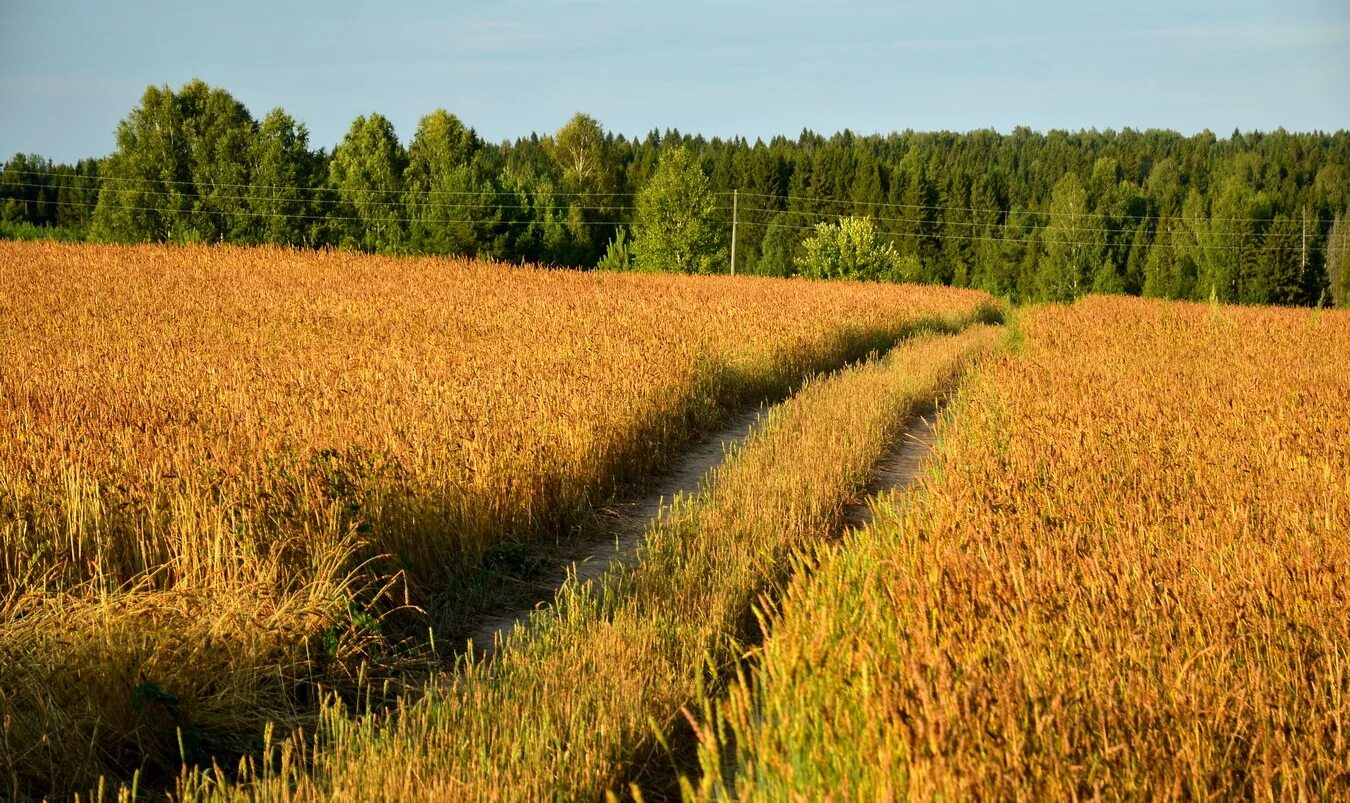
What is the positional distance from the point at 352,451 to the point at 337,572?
141cm

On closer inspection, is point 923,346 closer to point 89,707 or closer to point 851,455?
point 851,455

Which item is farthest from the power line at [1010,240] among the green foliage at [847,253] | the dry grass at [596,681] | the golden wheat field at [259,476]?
the dry grass at [596,681]

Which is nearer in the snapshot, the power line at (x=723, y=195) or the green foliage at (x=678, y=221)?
the power line at (x=723, y=195)

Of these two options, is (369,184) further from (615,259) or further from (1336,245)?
(1336,245)

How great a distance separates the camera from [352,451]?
650 cm

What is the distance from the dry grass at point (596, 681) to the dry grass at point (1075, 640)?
407mm

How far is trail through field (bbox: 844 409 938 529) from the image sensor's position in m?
7.70

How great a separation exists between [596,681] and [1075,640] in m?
1.90

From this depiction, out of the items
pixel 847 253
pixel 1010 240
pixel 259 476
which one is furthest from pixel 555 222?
pixel 259 476

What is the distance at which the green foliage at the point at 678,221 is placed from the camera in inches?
2239

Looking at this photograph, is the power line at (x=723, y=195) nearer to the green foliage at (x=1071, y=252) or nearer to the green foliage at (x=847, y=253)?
the green foliage at (x=1071, y=252)

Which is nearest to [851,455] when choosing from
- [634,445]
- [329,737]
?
[634,445]

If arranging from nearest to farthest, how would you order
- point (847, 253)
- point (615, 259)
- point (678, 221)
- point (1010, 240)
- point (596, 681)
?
point (596, 681)
point (847, 253)
point (678, 221)
point (615, 259)
point (1010, 240)

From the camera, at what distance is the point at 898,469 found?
31.0ft
